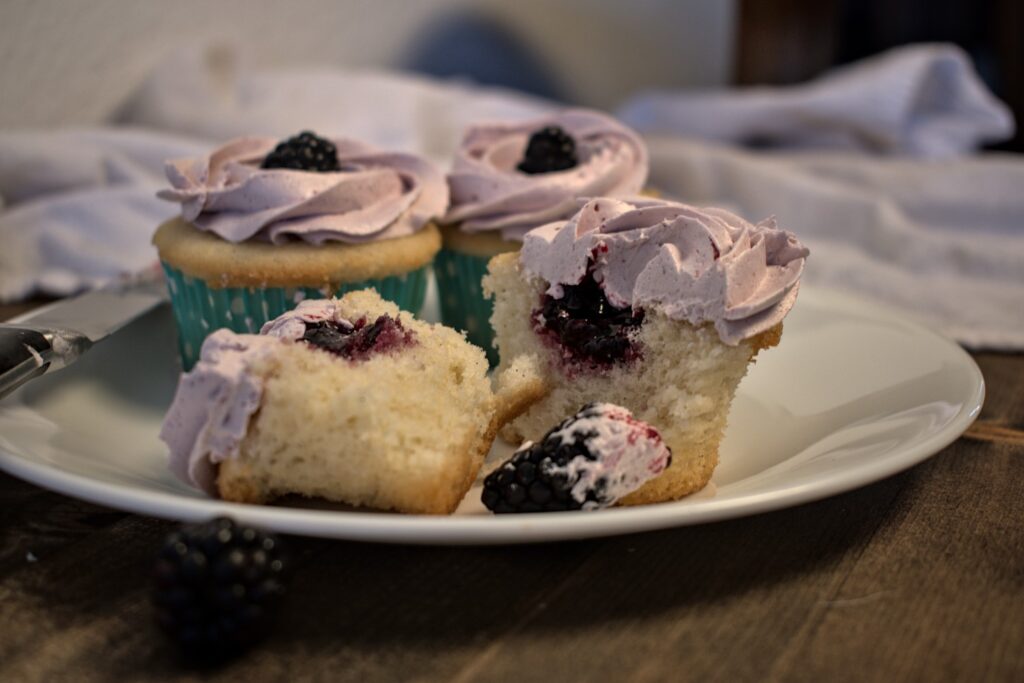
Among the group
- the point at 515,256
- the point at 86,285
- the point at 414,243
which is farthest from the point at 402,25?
the point at 515,256

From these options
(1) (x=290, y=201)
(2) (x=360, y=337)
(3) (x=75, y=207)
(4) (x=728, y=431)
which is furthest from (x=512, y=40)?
(2) (x=360, y=337)

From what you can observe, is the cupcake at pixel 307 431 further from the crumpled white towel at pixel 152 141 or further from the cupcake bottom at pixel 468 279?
the crumpled white towel at pixel 152 141

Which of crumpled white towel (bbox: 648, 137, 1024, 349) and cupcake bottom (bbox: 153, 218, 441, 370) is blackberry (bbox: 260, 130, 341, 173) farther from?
crumpled white towel (bbox: 648, 137, 1024, 349)

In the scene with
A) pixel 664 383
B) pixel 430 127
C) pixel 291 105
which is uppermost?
pixel 664 383

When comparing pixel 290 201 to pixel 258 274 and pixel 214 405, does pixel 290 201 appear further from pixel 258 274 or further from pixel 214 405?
pixel 214 405

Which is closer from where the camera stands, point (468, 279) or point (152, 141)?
point (468, 279)

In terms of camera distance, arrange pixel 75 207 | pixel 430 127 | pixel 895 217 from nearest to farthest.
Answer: pixel 75 207 < pixel 895 217 < pixel 430 127

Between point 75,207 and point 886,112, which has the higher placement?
point 75,207
